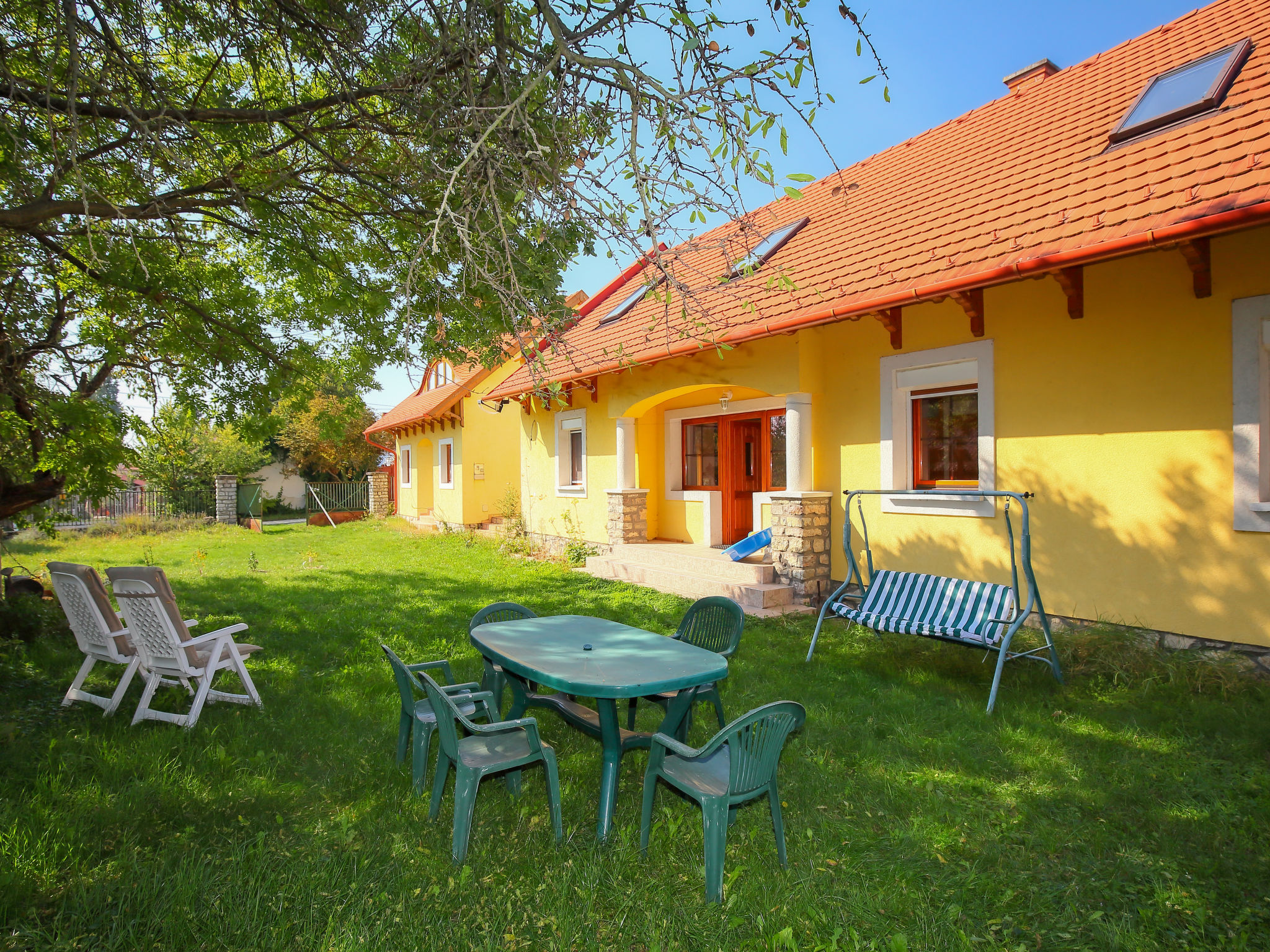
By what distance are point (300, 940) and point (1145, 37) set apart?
1128 centimetres

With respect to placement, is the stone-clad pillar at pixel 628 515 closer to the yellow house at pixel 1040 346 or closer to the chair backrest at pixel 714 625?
the yellow house at pixel 1040 346

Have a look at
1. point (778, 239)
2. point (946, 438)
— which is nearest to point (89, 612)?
point (946, 438)

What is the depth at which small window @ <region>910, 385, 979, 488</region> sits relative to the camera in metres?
6.79

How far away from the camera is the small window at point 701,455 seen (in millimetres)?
11039

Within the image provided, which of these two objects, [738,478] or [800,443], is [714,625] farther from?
[738,478]

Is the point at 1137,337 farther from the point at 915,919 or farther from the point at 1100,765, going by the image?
the point at 915,919

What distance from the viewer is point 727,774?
10.1 feet

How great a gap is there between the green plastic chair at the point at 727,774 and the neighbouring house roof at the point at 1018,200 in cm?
172

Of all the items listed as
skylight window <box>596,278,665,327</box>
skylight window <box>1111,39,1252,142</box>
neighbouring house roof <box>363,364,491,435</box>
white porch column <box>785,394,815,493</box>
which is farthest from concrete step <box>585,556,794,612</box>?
neighbouring house roof <box>363,364,491,435</box>

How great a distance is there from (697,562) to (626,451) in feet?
8.36

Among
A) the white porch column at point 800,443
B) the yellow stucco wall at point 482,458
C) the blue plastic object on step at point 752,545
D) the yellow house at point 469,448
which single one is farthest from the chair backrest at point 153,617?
the yellow stucco wall at point 482,458

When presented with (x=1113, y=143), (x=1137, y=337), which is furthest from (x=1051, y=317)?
(x=1113, y=143)

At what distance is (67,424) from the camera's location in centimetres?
484

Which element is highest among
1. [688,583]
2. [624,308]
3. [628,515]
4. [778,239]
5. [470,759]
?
[778,239]
